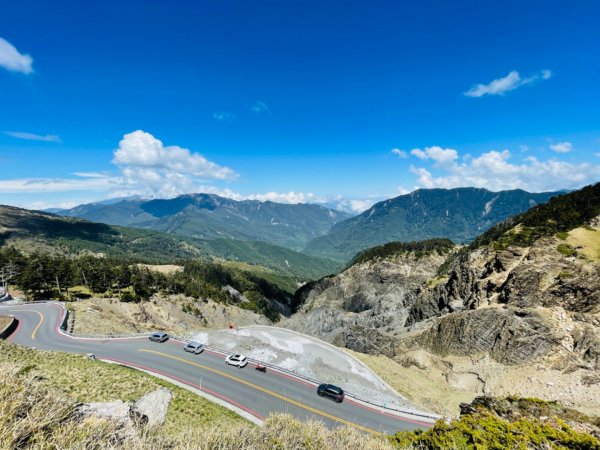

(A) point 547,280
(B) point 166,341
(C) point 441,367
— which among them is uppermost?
(A) point 547,280

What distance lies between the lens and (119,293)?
92312 millimetres

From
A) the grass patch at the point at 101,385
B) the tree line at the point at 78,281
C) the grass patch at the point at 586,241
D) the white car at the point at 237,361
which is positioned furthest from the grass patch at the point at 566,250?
the tree line at the point at 78,281

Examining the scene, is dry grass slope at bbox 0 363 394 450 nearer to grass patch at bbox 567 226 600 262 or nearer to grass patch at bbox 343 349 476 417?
grass patch at bbox 343 349 476 417

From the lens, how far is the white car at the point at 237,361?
42213mm

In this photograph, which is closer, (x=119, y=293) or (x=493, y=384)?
(x=493, y=384)

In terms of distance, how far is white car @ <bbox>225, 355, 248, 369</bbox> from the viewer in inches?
1662

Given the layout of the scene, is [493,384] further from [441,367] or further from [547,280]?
[547,280]

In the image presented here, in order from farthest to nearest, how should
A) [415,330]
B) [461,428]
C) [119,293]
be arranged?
[119,293] → [415,330] → [461,428]

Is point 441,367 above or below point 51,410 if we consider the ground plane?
below

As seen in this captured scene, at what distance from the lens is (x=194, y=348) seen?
4566 centimetres

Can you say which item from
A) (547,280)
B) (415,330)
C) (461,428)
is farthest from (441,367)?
(461,428)

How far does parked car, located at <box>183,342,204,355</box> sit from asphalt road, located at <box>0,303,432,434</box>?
2.41 feet

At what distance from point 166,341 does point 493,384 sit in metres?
51.1

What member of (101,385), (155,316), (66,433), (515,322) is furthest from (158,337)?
(515,322)
